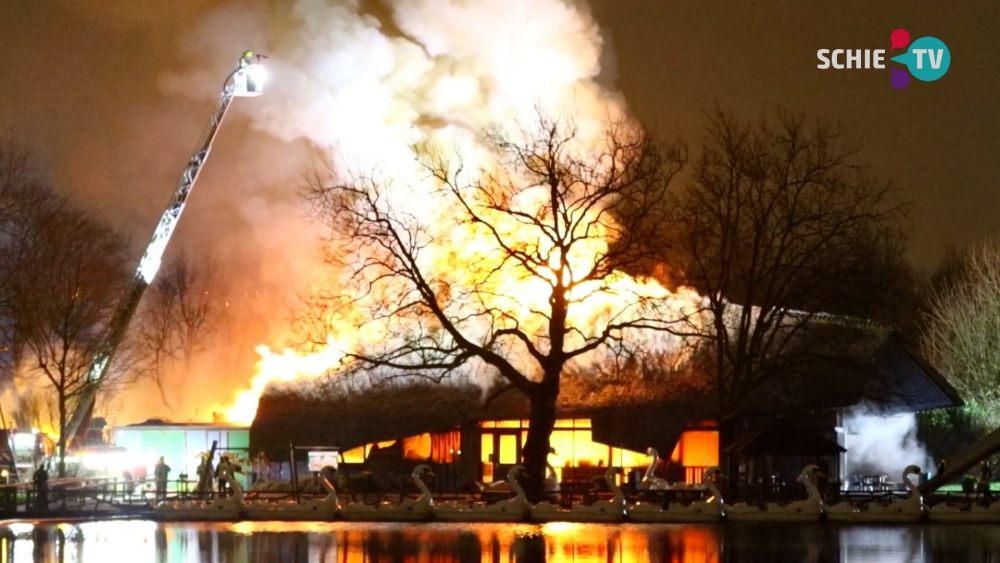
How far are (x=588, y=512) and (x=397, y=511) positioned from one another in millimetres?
5411

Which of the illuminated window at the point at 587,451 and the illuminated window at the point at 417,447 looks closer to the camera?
the illuminated window at the point at 587,451

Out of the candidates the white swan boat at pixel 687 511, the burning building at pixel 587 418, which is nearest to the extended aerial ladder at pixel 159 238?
Result: the burning building at pixel 587 418

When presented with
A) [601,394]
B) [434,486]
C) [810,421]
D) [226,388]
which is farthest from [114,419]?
[810,421]

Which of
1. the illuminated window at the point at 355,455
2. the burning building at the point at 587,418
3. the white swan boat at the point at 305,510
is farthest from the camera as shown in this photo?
the illuminated window at the point at 355,455

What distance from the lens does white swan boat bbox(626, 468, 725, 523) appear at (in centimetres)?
3747

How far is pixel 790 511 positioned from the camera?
37.5m

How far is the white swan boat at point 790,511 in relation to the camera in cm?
3709

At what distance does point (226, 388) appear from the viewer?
76.8m

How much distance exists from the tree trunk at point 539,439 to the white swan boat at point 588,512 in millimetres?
4035

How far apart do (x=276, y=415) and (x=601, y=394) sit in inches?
527

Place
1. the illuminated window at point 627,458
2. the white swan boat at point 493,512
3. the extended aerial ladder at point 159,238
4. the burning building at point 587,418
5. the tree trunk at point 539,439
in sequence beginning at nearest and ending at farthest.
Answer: the white swan boat at point 493,512, the tree trunk at point 539,439, the burning building at point 587,418, the illuminated window at point 627,458, the extended aerial ladder at point 159,238

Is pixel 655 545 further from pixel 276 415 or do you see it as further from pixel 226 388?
pixel 226 388

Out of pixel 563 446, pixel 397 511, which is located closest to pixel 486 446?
pixel 563 446

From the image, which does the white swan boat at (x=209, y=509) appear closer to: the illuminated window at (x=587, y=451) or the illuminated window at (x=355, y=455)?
the illuminated window at (x=355, y=455)
